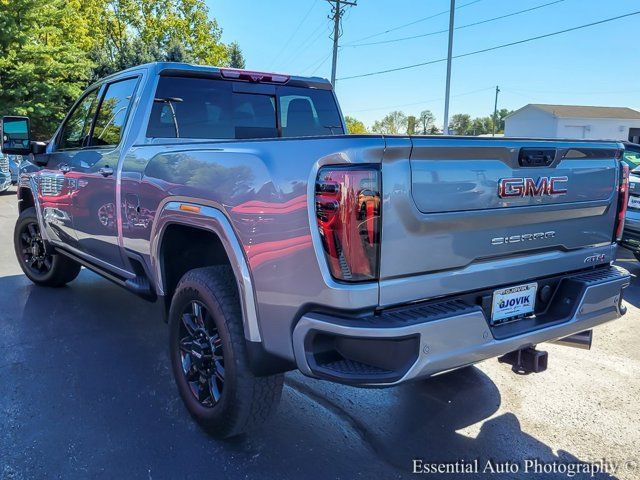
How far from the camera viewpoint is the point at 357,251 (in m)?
2.07

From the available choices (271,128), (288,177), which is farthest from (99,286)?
(288,177)

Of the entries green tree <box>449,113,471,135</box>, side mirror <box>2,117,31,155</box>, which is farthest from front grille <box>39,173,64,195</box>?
green tree <box>449,113,471,135</box>

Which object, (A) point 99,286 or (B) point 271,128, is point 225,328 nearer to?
(B) point 271,128

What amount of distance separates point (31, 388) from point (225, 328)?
1.72m

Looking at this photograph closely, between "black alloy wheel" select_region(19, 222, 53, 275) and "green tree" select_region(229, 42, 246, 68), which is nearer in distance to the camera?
"black alloy wheel" select_region(19, 222, 53, 275)

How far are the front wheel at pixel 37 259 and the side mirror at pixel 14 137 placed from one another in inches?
28.7

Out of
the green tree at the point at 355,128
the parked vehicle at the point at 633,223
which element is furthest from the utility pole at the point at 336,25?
the parked vehicle at the point at 633,223

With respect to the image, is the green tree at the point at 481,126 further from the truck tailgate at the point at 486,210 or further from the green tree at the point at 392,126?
the truck tailgate at the point at 486,210

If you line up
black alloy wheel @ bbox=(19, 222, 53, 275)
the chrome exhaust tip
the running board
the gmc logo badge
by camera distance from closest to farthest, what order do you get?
the gmc logo badge, the chrome exhaust tip, the running board, black alloy wheel @ bbox=(19, 222, 53, 275)

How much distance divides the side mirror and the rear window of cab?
7.15ft

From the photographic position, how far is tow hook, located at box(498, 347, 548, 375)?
278 centimetres

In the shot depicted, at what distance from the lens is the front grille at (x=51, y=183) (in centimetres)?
468

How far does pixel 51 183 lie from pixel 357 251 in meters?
3.89

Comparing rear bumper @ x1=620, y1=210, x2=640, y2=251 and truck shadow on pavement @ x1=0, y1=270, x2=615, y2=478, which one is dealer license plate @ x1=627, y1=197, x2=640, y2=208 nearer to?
rear bumper @ x1=620, y1=210, x2=640, y2=251
